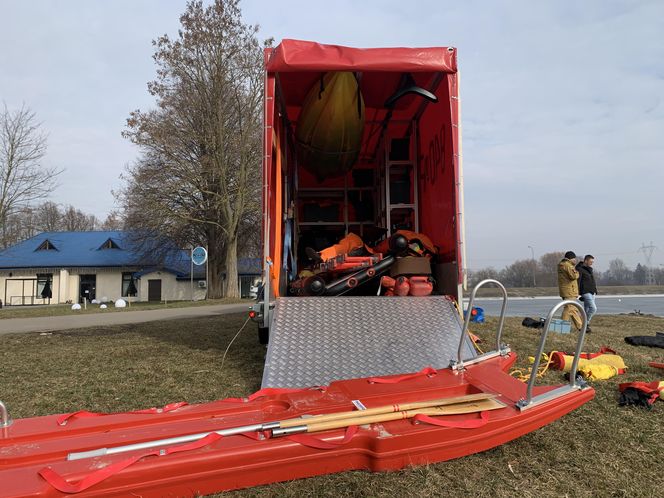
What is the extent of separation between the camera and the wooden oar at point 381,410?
206 centimetres

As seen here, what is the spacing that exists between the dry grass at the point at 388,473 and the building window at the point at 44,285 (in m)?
31.8

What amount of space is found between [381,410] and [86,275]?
1549 inches

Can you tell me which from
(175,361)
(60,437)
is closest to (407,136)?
(175,361)

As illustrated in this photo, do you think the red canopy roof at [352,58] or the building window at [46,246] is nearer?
the red canopy roof at [352,58]

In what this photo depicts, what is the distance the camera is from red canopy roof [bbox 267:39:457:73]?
162 inches

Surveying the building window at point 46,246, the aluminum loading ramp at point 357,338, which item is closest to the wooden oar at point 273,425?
→ the aluminum loading ramp at point 357,338

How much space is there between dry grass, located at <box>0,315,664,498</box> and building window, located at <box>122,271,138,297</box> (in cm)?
3014

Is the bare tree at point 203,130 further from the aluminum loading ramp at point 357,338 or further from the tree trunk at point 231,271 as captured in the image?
the aluminum loading ramp at point 357,338

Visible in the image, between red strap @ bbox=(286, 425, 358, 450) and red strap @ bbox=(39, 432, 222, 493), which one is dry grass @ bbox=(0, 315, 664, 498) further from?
red strap @ bbox=(39, 432, 222, 493)

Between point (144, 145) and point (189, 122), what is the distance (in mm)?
2713

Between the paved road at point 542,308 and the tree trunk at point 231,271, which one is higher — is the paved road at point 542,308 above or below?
below

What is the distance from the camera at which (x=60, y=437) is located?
2105 millimetres

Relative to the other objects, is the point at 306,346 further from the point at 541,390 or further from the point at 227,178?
the point at 227,178

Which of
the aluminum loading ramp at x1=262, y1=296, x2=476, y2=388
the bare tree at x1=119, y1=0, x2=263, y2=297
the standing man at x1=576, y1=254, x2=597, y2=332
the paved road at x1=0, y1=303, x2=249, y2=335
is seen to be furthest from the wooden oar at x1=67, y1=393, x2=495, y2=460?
the bare tree at x1=119, y1=0, x2=263, y2=297
